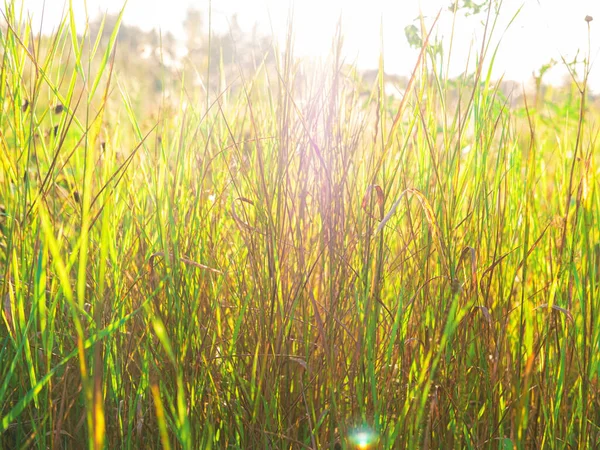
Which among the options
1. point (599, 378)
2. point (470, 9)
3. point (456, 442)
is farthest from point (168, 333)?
point (470, 9)

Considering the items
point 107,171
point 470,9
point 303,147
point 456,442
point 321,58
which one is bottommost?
point 456,442

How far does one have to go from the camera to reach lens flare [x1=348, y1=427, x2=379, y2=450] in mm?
968

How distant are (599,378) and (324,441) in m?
0.52

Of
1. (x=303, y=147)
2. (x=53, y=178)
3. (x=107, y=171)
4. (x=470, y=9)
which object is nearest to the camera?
(x=53, y=178)

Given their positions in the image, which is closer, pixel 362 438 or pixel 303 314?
pixel 362 438

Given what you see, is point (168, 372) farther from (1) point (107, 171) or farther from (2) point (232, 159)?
(2) point (232, 159)

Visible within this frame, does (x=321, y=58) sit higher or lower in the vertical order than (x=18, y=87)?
higher

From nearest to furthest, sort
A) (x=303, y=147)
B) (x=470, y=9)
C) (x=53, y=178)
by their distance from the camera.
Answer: (x=53, y=178), (x=303, y=147), (x=470, y=9)

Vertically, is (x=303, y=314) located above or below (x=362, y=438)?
above

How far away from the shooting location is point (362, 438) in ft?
3.27

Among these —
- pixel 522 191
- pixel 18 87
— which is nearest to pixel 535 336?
pixel 522 191

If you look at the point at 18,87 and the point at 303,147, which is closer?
the point at 18,87

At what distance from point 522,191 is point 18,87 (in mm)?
1103

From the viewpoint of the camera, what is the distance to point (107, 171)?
143 centimetres
